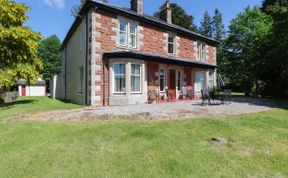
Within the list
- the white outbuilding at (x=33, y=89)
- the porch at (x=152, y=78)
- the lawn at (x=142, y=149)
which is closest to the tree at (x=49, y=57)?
the white outbuilding at (x=33, y=89)

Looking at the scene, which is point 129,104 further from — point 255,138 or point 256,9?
point 256,9

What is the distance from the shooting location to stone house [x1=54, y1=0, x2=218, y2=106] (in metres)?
13.0

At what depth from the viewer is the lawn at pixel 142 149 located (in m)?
4.04

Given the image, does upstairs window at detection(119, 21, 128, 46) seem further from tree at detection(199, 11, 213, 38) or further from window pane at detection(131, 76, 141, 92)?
tree at detection(199, 11, 213, 38)

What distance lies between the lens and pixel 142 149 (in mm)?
5074

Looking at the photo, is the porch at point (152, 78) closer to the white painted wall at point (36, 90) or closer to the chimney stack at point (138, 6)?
the chimney stack at point (138, 6)

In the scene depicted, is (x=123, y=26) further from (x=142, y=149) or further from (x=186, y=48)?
(x=142, y=149)

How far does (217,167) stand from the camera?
421 cm

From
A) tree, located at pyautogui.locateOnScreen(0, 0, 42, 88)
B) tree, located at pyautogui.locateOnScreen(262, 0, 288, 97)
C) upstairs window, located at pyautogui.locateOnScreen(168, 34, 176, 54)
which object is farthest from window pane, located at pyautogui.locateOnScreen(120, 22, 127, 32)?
tree, located at pyautogui.locateOnScreen(262, 0, 288, 97)

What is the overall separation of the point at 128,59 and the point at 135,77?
1.41 m

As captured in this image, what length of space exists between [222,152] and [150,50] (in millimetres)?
12215

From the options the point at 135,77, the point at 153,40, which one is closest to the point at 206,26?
the point at 153,40

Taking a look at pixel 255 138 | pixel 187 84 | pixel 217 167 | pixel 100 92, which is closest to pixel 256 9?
pixel 187 84

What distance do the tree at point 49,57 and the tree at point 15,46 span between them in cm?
3156
